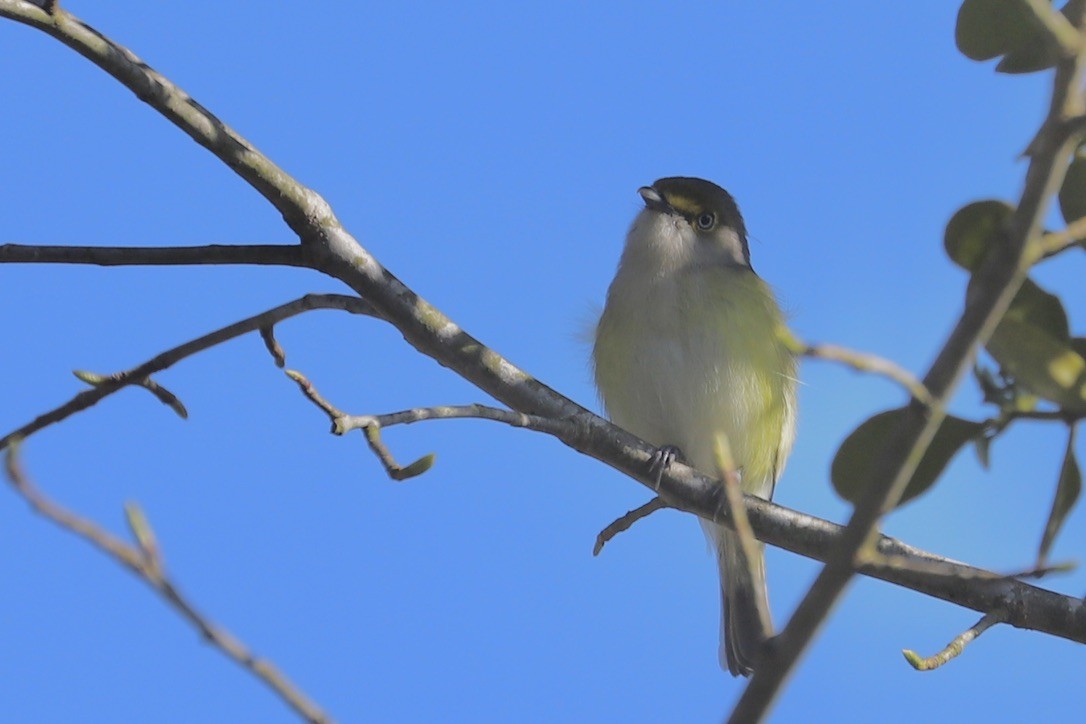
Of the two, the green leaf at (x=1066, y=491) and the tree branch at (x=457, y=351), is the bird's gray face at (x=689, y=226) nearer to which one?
the tree branch at (x=457, y=351)

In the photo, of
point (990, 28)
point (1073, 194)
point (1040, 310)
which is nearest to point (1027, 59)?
point (990, 28)

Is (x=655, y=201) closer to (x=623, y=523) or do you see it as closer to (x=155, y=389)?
(x=623, y=523)

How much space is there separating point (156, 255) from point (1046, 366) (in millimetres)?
2585

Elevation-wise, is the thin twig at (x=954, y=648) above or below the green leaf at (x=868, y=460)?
above

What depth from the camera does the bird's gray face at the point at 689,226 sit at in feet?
21.7

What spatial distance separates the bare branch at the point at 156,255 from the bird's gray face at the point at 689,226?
3067mm

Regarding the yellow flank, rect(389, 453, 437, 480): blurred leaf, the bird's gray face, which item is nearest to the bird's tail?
the yellow flank

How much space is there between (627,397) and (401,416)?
376 centimetres

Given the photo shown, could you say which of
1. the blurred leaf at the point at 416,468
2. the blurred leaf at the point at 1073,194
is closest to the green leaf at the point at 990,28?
the blurred leaf at the point at 1073,194

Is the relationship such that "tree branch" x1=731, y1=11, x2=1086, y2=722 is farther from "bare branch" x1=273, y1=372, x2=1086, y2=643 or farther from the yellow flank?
the yellow flank

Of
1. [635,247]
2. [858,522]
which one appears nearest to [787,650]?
[858,522]

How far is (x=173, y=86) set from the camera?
3506 mm

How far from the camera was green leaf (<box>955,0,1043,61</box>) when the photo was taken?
229 centimetres

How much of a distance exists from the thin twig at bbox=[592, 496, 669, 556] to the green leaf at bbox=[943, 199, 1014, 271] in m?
2.49
